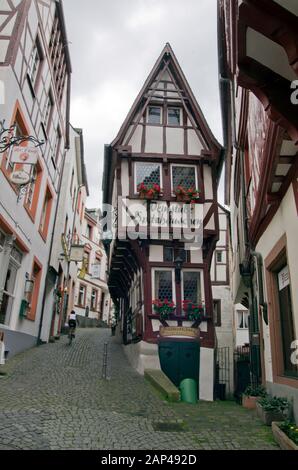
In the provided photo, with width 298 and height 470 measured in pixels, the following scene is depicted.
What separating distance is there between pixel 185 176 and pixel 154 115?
9.00 feet

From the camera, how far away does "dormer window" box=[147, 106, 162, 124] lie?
14.8 m

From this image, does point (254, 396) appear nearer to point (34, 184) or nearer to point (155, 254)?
point (155, 254)

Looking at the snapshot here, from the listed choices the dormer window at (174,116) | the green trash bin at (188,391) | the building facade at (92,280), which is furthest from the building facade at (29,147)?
the building facade at (92,280)

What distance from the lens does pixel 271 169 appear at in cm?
609

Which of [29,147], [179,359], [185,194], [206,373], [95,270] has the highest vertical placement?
[95,270]

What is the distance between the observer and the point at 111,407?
288 inches

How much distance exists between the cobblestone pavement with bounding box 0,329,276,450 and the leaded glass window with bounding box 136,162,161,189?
654 cm

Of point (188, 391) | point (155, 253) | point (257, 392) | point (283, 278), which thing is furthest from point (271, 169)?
point (155, 253)

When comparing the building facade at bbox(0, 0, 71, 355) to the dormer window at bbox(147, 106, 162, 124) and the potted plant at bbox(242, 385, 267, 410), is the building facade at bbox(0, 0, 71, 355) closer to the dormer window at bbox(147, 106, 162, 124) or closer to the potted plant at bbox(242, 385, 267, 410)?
the dormer window at bbox(147, 106, 162, 124)

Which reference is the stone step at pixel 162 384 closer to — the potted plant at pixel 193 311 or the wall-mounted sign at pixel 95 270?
the potted plant at pixel 193 311

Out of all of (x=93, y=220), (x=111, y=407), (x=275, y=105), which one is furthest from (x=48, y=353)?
(x=93, y=220)

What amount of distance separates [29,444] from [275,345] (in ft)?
16.0

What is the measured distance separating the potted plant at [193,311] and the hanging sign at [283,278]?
489 centimetres

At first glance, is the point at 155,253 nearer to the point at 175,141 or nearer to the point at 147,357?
the point at 147,357
